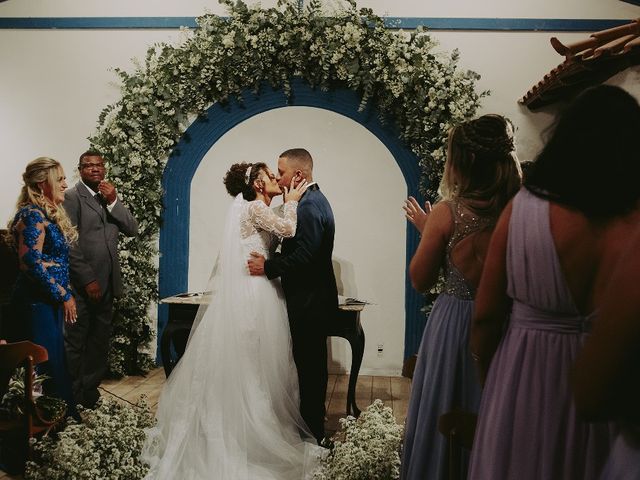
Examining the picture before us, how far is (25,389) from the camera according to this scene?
10.5 ft

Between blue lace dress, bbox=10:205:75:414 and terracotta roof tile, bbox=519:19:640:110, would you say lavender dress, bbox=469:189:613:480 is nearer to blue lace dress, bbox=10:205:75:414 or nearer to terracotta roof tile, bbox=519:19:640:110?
blue lace dress, bbox=10:205:75:414

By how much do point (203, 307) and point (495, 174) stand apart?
2377 mm

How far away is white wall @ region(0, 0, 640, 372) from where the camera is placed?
596 cm

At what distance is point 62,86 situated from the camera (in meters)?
6.38

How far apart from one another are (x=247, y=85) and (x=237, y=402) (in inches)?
133

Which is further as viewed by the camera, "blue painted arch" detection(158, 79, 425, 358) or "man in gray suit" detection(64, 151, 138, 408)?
"blue painted arch" detection(158, 79, 425, 358)

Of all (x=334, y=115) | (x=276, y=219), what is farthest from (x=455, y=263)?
(x=334, y=115)

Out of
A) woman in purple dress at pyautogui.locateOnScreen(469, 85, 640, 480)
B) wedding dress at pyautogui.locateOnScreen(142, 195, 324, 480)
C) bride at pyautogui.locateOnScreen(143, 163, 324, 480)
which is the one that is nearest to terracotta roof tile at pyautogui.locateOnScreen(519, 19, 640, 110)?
bride at pyautogui.locateOnScreen(143, 163, 324, 480)

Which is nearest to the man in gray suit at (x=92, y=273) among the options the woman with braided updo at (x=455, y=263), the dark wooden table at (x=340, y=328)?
the dark wooden table at (x=340, y=328)

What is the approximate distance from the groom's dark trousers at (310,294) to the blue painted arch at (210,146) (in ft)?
7.20

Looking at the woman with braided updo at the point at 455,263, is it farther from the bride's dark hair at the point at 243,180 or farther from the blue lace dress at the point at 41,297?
the blue lace dress at the point at 41,297

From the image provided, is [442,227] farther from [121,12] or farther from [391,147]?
[121,12]

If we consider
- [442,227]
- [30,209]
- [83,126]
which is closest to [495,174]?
[442,227]

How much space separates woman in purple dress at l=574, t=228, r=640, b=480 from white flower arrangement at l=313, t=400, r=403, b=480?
6.92 feet
